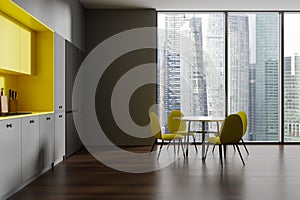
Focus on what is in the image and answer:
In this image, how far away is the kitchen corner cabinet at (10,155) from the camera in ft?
13.9

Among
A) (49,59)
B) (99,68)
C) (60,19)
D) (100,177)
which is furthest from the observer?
(99,68)

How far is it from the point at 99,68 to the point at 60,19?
2.65m

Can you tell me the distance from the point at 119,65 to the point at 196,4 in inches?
83.8

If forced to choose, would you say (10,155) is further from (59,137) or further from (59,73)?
(59,73)

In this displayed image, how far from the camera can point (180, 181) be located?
525 centimetres

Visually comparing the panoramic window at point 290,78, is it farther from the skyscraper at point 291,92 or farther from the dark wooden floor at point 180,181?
the dark wooden floor at point 180,181

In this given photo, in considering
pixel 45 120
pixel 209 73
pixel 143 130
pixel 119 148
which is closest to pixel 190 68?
pixel 209 73

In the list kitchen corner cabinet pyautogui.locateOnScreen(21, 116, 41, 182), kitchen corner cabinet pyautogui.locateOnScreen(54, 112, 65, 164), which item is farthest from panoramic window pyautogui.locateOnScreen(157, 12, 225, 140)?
kitchen corner cabinet pyautogui.locateOnScreen(21, 116, 41, 182)

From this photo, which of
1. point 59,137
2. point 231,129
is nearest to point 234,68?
point 231,129

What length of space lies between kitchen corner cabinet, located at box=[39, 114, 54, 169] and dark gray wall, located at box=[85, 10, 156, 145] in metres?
3.23

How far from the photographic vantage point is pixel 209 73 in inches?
383

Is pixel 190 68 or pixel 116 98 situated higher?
pixel 190 68

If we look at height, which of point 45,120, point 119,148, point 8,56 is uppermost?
point 8,56

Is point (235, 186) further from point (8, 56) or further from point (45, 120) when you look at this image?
point (8, 56)
